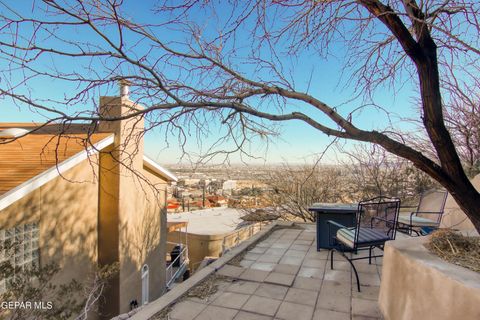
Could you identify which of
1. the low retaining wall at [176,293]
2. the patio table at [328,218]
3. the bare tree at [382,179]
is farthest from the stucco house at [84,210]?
the bare tree at [382,179]

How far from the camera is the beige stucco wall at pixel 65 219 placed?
5179 millimetres

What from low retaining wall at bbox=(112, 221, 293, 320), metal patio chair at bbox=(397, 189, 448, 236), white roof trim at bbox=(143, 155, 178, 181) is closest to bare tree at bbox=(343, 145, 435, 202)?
metal patio chair at bbox=(397, 189, 448, 236)

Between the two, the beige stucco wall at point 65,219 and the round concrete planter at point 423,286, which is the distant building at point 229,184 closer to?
the beige stucco wall at point 65,219

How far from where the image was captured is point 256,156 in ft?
11.4

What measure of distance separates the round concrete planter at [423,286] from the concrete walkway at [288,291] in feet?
1.63

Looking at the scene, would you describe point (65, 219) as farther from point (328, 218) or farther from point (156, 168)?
point (328, 218)

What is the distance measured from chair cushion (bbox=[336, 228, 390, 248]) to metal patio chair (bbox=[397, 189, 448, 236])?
1.71 m

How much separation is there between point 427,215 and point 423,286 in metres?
4.89

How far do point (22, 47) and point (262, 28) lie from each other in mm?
2077

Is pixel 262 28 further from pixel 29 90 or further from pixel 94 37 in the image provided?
pixel 29 90

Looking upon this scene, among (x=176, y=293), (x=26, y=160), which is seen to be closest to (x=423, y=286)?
(x=176, y=293)

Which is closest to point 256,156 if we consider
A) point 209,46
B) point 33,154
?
point 209,46

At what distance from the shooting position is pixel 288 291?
3.62 m

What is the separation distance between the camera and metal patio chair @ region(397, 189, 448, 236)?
5.41 meters
